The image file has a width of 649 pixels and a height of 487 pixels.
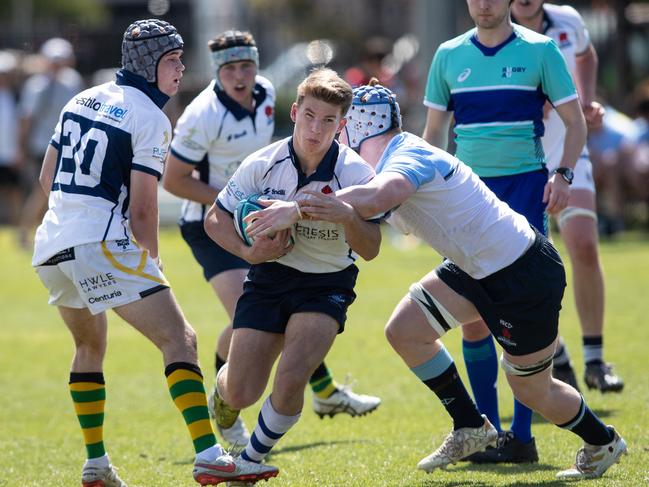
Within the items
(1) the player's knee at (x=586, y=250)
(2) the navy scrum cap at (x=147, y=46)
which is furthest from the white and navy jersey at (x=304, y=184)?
(1) the player's knee at (x=586, y=250)

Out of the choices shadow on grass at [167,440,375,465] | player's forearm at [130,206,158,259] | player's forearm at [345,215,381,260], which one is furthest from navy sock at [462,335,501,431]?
player's forearm at [130,206,158,259]

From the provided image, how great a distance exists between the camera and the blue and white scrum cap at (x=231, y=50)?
6859 mm

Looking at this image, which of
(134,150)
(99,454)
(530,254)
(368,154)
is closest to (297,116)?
(368,154)

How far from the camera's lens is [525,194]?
6.05 metres

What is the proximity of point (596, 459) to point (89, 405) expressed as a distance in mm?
2412

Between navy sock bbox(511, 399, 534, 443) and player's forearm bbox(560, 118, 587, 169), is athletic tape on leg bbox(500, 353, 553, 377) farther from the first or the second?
player's forearm bbox(560, 118, 587, 169)

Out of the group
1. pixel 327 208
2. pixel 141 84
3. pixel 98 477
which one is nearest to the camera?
pixel 327 208

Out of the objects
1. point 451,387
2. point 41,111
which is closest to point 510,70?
point 451,387

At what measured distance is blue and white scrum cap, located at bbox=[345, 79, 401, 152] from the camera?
16.8ft

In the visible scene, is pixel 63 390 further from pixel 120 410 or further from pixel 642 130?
pixel 642 130

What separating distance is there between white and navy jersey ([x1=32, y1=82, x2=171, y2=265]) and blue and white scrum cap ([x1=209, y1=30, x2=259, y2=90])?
5.34 feet

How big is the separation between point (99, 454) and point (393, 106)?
2.18 metres

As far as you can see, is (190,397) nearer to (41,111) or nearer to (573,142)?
(573,142)

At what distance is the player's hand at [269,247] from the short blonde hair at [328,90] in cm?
58
